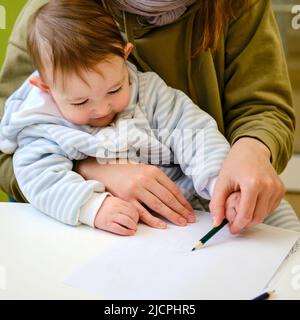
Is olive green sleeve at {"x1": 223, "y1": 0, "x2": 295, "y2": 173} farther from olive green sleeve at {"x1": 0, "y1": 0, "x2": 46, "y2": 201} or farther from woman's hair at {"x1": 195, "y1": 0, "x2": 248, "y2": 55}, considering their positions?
olive green sleeve at {"x1": 0, "y1": 0, "x2": 46, "y2": 201}

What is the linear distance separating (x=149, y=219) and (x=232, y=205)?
138 millimetres

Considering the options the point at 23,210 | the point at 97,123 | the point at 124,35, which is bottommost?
the point at 23,210

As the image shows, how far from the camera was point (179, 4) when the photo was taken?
0.93 meters

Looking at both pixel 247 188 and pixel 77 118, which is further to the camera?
pixel 77 118

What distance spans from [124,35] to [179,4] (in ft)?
0.41

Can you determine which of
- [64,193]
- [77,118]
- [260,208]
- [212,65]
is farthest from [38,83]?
[260,208]

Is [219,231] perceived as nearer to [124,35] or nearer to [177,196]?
[177,196]

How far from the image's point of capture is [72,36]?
2.66 ft

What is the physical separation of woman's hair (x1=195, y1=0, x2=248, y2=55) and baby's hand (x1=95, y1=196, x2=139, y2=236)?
0.37 m

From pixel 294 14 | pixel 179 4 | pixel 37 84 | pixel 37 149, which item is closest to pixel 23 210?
pixel 37 149

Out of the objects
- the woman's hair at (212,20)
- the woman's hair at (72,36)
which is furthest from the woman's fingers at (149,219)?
the woman's hair at (212,20)

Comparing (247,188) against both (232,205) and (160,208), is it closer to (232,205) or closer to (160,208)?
(232,205)

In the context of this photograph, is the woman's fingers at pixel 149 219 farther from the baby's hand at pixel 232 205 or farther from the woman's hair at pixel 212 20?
the woman's hair at pixel 212 20

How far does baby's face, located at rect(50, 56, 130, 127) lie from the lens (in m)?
0.83
